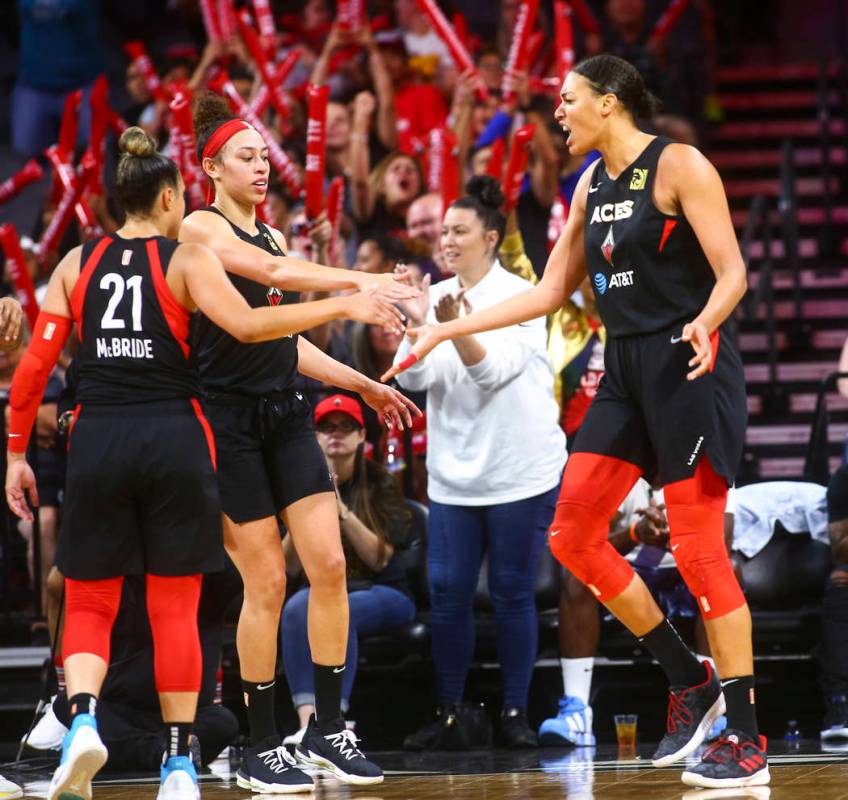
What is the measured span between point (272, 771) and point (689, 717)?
123 cm

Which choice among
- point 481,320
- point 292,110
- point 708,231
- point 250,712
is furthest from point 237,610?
point 292,110

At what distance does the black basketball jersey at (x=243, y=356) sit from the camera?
4.55 m

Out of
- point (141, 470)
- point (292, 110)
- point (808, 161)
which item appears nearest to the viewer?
point (141, 470)

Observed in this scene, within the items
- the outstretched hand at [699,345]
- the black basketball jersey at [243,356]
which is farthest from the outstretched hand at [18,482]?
the outstretched hand at [699,345]

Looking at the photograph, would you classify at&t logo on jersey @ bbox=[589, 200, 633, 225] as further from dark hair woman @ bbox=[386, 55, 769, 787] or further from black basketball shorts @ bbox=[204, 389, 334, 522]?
black basketball shorts @ bbox=[204, 389, 334, 522]

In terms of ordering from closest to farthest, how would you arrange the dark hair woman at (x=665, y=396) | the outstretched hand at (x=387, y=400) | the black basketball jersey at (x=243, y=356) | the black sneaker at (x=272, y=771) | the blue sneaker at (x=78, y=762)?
the blue sneaker at (x=78, y=762) → the dark hair woman at (x=665, y=396) → the black sneaker at (x=272, y=771) → the black basketball jersey at (x=243, y=356) → the outstretched hand at (x=387, y=400)

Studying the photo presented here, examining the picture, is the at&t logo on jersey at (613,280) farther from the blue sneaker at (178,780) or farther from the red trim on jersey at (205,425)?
the blue sneaker at (178,780)

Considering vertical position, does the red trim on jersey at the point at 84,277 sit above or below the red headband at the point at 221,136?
below

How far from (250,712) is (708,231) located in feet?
6.50

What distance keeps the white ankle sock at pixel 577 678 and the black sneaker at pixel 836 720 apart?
0.87 meters

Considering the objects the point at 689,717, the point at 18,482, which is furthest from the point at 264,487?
the point at 689,717

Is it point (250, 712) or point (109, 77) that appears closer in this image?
point (250, 712)

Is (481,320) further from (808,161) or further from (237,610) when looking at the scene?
(808,161)

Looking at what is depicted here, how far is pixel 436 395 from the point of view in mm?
5859
